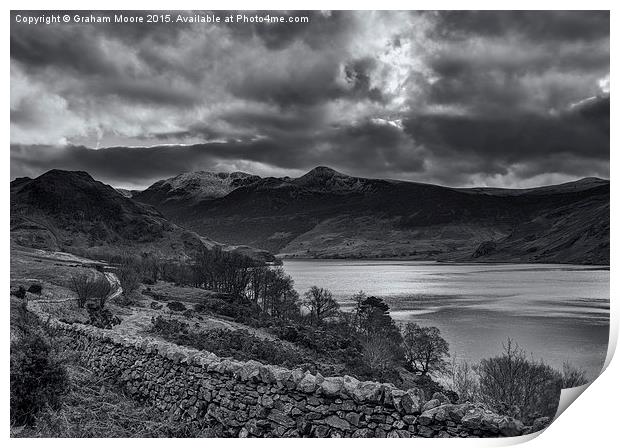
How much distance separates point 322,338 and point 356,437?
1855 centimetres

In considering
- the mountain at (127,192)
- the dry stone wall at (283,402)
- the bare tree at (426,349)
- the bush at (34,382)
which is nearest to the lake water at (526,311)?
the bare tree at (426,349)

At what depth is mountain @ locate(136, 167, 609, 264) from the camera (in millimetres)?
13391

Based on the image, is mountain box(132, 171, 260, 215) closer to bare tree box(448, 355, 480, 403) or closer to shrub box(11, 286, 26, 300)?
shrub box(11, 286, 26, 300)

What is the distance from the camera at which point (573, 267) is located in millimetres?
11539

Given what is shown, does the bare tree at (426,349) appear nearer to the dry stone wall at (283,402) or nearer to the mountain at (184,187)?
the mountain at (184,187)

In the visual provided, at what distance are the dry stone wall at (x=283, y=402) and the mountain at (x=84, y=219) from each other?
157 inches

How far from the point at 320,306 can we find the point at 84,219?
17.4 m

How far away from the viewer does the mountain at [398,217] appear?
13391mm

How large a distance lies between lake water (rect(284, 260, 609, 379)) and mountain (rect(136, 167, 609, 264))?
873 millimetres

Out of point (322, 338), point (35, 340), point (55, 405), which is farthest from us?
point (322, 338)
